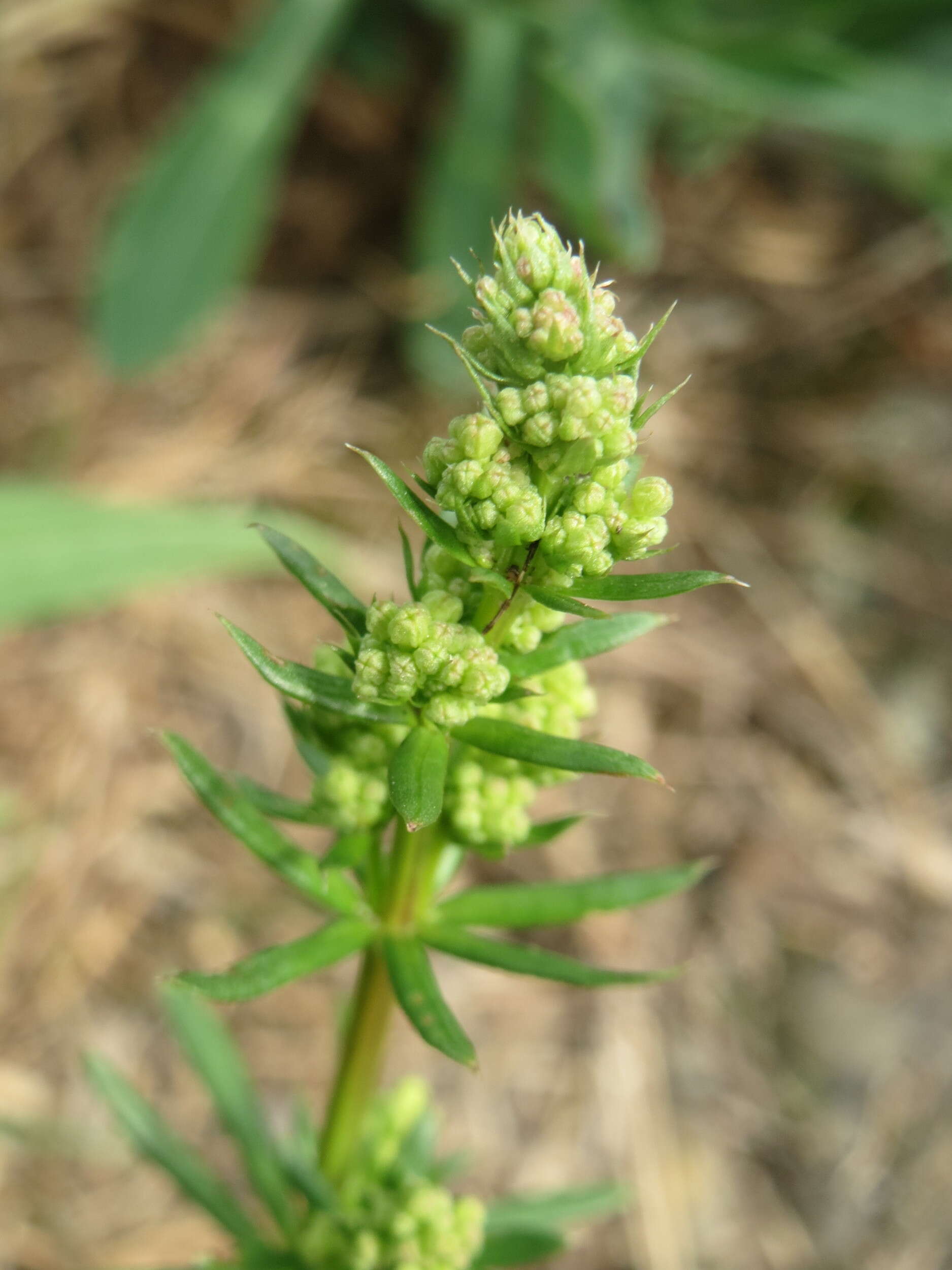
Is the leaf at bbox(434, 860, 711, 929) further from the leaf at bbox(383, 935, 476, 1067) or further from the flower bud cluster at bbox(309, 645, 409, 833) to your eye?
the flower bud cluster at bbox(309, 645, 409, 833)

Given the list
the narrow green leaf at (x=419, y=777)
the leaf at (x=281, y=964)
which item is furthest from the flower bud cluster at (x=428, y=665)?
the leaf at (x=281, y=964)

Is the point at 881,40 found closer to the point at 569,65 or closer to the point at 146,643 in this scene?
the point at 569,65

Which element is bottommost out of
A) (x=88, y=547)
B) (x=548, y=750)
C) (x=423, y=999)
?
(x=88, y=547)

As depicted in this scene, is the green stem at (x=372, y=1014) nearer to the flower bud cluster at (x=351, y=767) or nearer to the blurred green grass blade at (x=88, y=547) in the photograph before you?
the flower bud cluster at (x=351, y=767)

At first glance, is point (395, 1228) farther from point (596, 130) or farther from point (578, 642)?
point (596, 130)

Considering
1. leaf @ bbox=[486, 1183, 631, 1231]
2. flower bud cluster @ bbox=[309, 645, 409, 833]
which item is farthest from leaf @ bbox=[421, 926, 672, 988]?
leaf @ bbox=[486, 1183, 631, 1231]

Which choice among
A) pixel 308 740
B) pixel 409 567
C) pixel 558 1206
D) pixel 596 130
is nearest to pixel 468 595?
pixel 409 567
